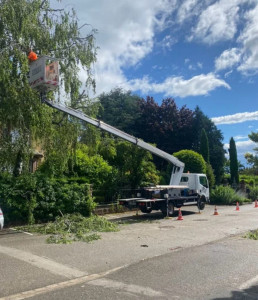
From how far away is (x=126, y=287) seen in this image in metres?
5.75

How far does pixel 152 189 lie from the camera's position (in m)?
16.2

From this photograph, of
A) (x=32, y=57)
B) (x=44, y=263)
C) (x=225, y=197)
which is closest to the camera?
(x=44, y=263)

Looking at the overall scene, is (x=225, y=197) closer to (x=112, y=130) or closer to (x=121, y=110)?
(x=112, y=130)

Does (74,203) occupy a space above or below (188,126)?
below

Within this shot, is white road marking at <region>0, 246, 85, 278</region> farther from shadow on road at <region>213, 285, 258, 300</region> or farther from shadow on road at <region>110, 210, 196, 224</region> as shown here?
shadow on road at <region>110, 210, 196, 224</region>

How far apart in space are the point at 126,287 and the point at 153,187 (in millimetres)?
11139

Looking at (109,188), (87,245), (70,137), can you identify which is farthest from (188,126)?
(87,245)

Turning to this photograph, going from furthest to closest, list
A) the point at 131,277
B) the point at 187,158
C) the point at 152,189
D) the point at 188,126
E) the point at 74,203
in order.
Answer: the point at 188,126 < the point at 187,158 < the point at 152,189 < the point at 74,203 < the point at 131,277

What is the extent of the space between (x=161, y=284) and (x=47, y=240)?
4.94 m

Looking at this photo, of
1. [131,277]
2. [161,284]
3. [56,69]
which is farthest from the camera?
[56,69]

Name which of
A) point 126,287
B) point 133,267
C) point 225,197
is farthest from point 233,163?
point 126,287

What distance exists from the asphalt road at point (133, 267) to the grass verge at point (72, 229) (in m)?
0.49

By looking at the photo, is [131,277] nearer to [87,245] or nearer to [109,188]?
[87,245]

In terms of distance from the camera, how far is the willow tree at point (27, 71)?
39.4ft
